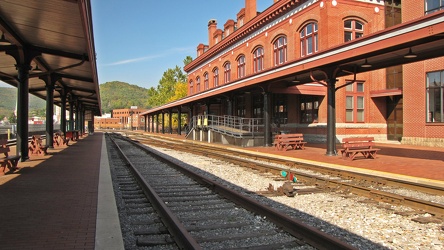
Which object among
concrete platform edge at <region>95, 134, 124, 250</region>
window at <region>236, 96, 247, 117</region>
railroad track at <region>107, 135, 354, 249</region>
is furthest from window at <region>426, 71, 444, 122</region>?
concrete platform edge at <region>95, 134, 124, 250</region>

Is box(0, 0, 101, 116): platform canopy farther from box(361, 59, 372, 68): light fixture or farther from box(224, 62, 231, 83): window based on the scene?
box(224, 62, 231, 83): window

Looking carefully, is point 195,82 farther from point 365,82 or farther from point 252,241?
point 252,241

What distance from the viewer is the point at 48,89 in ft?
59.7

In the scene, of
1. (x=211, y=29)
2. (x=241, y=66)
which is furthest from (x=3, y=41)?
(x=211, y=29)

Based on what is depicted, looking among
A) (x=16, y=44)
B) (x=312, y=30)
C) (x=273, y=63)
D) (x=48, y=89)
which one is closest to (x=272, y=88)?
(x=312, y=30)

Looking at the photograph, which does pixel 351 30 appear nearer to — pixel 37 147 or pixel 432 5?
pixel 432 5

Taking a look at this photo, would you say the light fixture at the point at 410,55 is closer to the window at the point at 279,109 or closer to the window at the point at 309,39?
the window at the point at 309,39

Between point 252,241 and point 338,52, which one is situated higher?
point 338,52

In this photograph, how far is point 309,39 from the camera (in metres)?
27.5

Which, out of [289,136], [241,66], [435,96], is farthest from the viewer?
[241,66]

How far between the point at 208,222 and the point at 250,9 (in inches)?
1395

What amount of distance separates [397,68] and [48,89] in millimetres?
23258

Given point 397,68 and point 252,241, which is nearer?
point 252,241

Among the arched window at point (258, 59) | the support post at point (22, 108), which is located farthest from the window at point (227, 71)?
the support post at point (22, 108)
